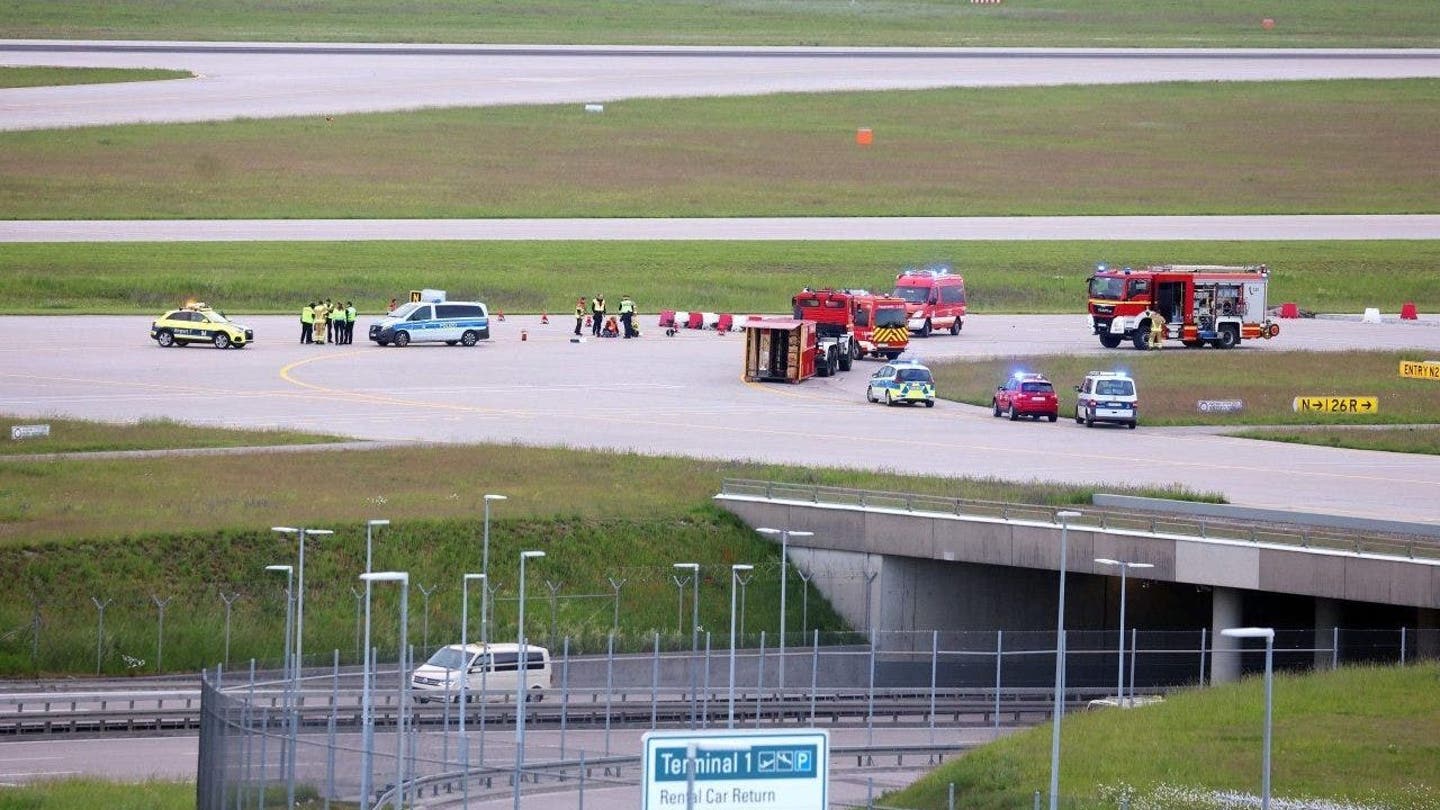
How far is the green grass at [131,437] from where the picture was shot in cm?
6612

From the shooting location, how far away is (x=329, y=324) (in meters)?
93.0

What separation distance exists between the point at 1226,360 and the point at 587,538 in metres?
39.6

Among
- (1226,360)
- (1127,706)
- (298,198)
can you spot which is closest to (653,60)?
(298,198)

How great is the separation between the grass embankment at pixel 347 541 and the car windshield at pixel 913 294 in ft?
119

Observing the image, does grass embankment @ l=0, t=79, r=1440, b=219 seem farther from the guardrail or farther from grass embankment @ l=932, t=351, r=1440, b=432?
the guardrail

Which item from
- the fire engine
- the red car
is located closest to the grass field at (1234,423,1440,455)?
the red car

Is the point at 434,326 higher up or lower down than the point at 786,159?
lower down

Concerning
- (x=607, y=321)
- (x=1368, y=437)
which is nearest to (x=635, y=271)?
(x=607, y=321)

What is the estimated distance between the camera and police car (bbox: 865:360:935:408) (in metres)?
78.9

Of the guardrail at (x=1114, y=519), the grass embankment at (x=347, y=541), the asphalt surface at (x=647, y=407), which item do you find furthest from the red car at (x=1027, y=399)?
the guardrail at (x=1114, y=519)

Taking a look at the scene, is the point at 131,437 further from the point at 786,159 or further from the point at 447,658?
the point at 786,159

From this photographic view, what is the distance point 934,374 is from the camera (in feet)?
284

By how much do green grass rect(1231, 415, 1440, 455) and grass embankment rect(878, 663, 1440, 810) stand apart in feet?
87.5

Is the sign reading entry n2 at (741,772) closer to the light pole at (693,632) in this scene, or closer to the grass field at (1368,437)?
the light pole at (693,632)
